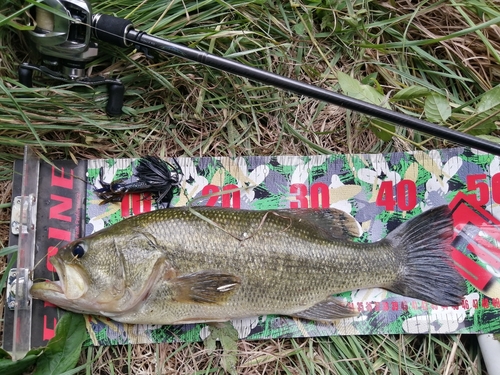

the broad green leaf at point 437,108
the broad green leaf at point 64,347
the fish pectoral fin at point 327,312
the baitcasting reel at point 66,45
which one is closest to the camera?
the baitcasting reel at point 66,45

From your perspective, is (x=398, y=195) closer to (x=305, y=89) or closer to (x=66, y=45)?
(x=305, y=89)

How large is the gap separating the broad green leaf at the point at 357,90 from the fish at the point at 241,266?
66 centimetres

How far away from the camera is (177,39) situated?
286 cm

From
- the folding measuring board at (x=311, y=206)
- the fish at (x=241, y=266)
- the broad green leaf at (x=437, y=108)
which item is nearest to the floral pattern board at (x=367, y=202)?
the folding measuring board at (x=311, y=206)

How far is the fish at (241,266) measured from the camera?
2488 millimetres

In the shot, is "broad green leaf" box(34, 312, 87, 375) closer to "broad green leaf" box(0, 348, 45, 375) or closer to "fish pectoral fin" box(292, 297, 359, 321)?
"broad green leaf" box(0, 348, 45, 375)

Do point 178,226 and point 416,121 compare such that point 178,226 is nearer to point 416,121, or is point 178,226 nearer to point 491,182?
point 416,121

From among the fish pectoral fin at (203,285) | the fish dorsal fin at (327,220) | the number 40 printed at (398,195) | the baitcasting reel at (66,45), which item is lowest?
the fish pectoral fin at (203,285)

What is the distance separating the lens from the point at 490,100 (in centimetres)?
284

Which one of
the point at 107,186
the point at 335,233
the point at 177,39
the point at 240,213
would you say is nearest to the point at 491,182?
the point at 335,233

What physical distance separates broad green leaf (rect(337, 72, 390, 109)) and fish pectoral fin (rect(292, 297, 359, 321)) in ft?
3.76

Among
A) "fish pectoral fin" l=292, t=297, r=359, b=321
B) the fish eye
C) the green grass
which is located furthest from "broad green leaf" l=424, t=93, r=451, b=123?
the fish eye

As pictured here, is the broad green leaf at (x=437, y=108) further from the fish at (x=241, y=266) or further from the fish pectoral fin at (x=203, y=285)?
the fish pectoral fin at (x=203, y=285)

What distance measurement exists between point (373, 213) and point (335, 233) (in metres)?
0.31
